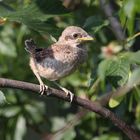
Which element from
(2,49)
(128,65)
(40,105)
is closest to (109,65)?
(128,65)

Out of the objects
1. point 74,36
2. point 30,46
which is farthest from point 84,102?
point 74,36

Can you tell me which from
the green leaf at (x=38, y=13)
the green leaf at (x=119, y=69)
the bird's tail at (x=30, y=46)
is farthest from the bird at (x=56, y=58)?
the green leaf at (x=119, y=69)

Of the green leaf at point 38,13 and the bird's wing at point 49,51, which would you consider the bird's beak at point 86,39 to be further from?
the green leaf at point 38,13

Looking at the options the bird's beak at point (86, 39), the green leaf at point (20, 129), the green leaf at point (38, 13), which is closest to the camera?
the green leaf at point (38, 13)

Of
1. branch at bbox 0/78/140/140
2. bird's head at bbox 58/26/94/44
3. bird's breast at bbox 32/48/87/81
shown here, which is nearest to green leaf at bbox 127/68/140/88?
branch at bbox 0/78/140/140

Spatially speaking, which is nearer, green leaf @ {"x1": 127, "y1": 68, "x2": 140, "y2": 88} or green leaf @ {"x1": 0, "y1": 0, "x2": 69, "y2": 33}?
green leaf @ {"x1": 127, "y1": 68, "x2": 140, "y2": 88}

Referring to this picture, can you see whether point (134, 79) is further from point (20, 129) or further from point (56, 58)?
point (20, 129)

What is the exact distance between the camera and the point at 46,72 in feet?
13.5

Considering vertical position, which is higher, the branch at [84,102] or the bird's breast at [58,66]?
the branch at [84,102]

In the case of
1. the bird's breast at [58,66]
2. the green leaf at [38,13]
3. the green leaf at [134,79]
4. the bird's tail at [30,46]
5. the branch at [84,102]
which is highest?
the green leaf at [134,79]

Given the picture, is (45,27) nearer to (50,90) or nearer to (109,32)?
(50,90)

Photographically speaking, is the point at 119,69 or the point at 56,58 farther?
the point at 56,58

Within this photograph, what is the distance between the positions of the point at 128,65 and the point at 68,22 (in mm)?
2673

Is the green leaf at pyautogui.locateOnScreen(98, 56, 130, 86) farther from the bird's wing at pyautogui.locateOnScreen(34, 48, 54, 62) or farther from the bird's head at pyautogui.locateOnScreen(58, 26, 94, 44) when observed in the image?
the bird's head at pyautogui.locateOnScreen(58, 26, 94, 44)
